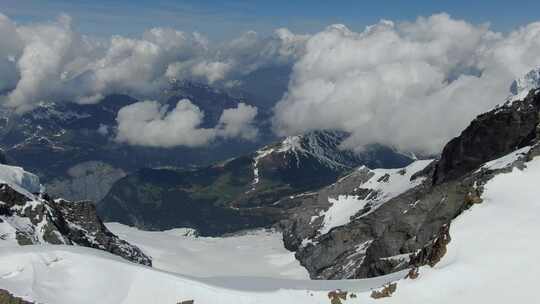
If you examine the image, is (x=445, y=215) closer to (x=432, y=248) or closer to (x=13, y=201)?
(x=432, y=248)

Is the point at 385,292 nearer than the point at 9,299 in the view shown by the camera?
No

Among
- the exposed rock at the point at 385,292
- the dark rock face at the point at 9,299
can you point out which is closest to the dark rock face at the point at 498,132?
the exposed rock at the point at 385,292

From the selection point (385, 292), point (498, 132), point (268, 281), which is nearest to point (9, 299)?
point (268, 281)

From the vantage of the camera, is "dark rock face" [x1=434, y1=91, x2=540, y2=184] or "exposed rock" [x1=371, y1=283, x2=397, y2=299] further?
"dark rock face" [x1=434, y1=91, x2=540, y2=184]

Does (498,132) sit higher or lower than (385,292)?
higher

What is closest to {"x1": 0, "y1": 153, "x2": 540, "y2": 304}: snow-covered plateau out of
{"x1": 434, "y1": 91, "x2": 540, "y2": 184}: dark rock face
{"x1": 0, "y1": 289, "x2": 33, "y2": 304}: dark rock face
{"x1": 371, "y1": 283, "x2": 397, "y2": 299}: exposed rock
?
{"x1": 371, "y1": 283, "x2": 397, "y2": 299}: exposed rock

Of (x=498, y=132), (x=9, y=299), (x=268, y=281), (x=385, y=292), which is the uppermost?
(x=498, y=132)

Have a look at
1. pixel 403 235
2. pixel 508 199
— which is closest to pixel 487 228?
pixel 508 199

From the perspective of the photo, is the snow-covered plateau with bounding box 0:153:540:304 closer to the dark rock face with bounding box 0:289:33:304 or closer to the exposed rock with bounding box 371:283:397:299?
the exposed rock with bounding box 371:283:397:299

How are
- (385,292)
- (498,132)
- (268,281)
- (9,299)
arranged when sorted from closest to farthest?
(9,299)
(385,292)
(268,281)
(498,132)

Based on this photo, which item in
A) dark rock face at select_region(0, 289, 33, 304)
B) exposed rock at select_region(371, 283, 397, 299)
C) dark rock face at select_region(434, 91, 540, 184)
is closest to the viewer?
dark rock face at select_region(0, 289, 33, 304)

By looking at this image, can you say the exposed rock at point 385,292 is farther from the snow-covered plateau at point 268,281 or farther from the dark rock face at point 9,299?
the dark rock face at point 9,299

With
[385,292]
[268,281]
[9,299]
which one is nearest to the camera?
[9,299]

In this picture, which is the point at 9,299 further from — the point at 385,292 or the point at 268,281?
the point at 385,292
